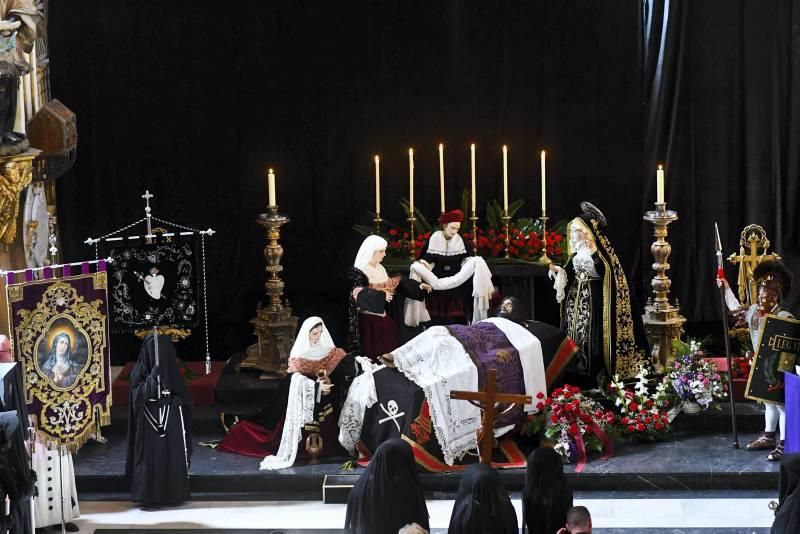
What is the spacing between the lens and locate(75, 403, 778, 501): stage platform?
483 inches

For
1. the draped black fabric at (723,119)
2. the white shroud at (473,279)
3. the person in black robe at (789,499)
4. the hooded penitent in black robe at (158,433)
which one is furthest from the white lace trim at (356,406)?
the draped black fabric at (723,119)

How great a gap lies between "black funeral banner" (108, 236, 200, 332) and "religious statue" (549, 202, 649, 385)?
3276mm

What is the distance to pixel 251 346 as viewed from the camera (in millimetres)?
14633

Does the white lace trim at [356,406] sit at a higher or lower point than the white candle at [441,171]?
lower

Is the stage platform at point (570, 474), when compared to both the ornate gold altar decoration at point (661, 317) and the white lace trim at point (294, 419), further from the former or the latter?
the ornate gold altar decoration at point (661, 317)

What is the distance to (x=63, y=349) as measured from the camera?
11.5 m

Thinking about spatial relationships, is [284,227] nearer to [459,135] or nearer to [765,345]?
[459,135]

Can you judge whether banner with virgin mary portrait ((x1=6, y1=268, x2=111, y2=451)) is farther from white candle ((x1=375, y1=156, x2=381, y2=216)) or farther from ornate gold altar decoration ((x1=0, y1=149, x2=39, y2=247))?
white candle ((x1=375, y1=156, x2=381, y2=216))

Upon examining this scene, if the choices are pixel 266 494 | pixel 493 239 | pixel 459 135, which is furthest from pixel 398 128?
pixel 266 494

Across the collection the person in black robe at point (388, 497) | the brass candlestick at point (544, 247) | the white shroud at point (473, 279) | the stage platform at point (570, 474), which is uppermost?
the brass candlestick at point (544, 247)

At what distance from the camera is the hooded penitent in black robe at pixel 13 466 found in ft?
33.1

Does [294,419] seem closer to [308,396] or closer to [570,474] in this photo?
[308,396]

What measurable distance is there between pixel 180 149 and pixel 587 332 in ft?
15.0

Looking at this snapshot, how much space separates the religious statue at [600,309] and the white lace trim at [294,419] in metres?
2.34
